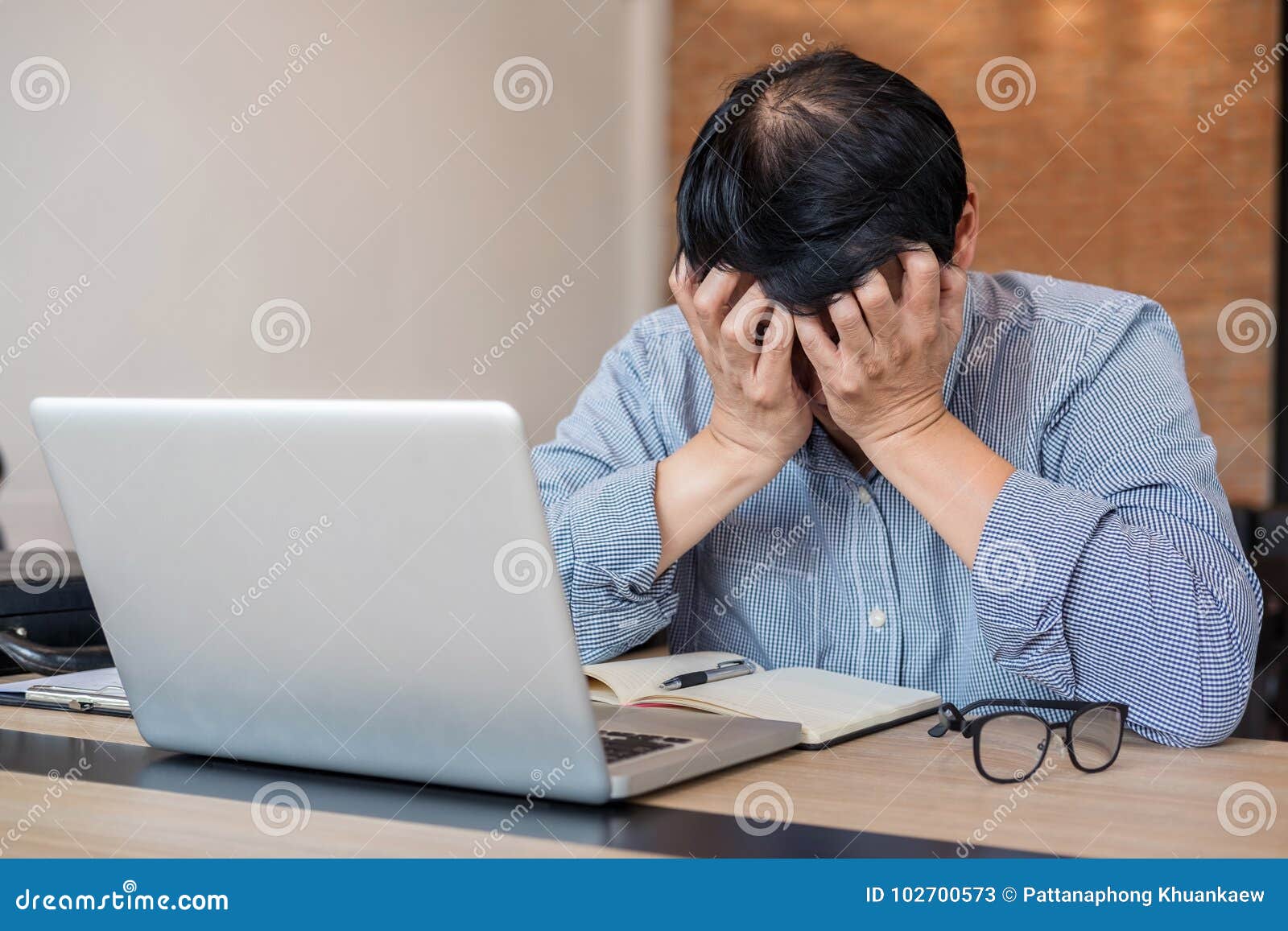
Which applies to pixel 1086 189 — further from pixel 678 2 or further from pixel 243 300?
pixel 243 300

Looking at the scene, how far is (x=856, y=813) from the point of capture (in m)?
0.73

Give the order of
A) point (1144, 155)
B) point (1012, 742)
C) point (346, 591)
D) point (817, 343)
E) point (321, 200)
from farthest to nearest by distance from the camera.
Result: point (1144, 155) < point (321, 200) < point (817, 343) < point (1012, 742) < point (346, 591)

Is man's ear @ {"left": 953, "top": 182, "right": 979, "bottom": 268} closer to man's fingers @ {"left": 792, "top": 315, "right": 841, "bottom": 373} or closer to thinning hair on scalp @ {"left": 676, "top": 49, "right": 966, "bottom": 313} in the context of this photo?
thinning hair on scalp @ {"left": 676, "top": 49, "right": 966, "bottom": 313}

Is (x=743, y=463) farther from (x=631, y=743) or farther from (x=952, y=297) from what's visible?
(x=631, y=743)

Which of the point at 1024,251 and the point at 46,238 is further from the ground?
the point at 1024,251

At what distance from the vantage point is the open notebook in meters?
0.92

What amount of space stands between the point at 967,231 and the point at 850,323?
182 millimetres

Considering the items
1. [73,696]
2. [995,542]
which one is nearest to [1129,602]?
[995,542]

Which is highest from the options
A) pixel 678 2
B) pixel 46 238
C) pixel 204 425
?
pixel 678 2

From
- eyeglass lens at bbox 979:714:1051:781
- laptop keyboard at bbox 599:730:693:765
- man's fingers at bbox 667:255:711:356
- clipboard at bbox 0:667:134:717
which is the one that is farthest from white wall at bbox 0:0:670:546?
eyeglass lens at bbox 979:714:1051:781

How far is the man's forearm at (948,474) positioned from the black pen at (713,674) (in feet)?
0.68

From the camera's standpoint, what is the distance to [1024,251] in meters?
3.75
